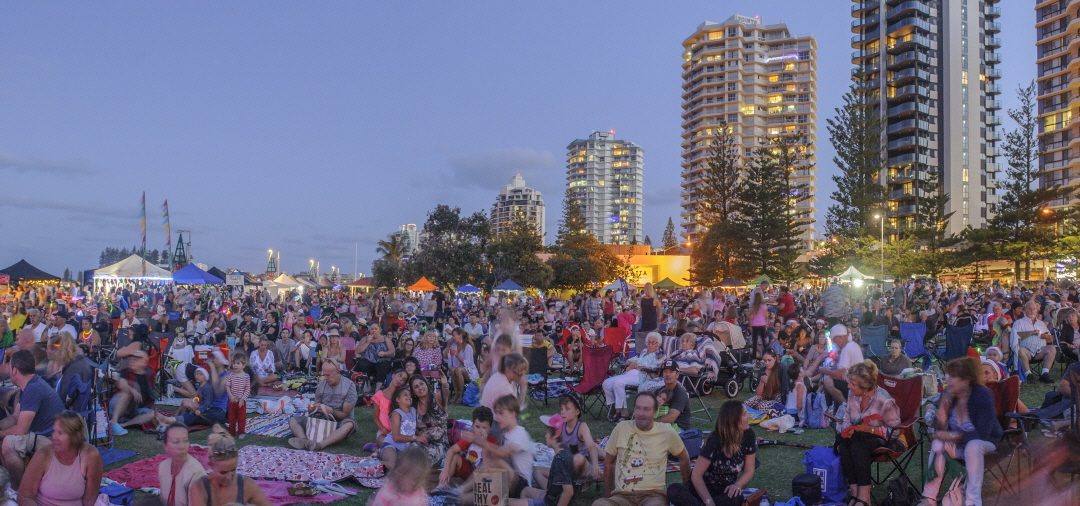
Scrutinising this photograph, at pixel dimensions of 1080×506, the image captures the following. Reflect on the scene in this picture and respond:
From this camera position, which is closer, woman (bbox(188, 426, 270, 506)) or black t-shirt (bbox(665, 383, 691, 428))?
woman (bbox(188, 426, 270, 506))

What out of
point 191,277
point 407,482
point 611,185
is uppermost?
point 611,185

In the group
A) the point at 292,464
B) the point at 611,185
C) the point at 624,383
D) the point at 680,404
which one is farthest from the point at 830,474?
the point at 611,185

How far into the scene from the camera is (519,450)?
16.4ft

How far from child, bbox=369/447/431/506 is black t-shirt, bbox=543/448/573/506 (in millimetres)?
1670

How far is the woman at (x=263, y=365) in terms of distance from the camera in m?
10.8

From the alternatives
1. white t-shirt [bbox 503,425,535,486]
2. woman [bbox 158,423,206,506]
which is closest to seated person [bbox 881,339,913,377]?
white t-shirt [bbox 503,425,535,486]

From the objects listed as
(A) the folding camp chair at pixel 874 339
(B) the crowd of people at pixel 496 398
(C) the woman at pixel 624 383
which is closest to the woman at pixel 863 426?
(B) the crowd of people at pixel 496 398

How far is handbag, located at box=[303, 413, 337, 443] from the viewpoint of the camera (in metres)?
7.15

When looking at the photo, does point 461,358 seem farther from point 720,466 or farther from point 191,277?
point 191,277

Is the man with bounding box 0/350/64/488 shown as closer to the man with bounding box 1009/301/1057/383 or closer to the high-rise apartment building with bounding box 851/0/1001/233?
the man with bounding box 1009/301/1057/383

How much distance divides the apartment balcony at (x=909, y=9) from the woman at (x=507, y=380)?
70.1 meters

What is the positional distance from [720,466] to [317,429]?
14.0 ft

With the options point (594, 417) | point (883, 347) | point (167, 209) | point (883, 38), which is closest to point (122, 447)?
point (594, 417)

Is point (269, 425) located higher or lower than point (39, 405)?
lower
